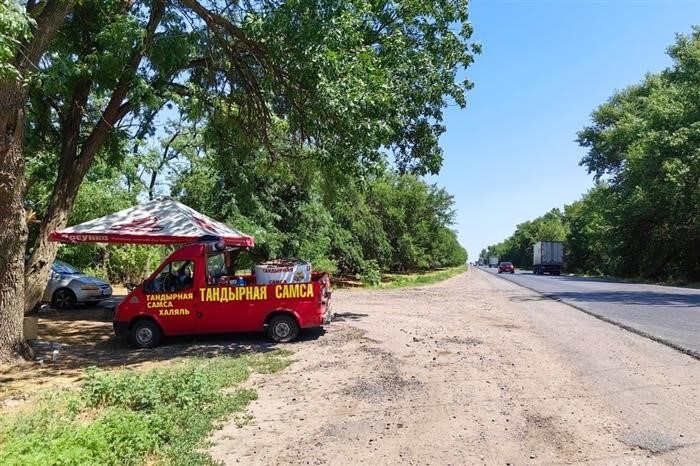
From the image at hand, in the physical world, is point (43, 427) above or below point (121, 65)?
below

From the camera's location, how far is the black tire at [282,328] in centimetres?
1152

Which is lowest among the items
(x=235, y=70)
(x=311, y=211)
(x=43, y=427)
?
(x=43, y=427)

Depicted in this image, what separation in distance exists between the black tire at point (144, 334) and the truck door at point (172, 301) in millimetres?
216

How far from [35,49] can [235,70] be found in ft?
14.4

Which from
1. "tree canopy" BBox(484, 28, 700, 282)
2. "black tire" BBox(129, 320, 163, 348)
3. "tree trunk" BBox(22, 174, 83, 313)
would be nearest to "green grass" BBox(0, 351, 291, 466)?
"black tire" BBox(129, 320, 163, 348)

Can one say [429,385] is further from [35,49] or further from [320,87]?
[35,49]

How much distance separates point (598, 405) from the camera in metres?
6.25

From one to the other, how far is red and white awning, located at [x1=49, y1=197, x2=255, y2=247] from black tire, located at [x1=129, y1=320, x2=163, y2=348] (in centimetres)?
281

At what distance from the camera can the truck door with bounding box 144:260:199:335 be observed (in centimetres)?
1146

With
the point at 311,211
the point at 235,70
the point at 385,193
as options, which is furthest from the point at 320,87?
the point at 385,193

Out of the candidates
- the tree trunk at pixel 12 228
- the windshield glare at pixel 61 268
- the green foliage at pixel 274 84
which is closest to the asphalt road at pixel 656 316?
the green foliage at pixel 274 84

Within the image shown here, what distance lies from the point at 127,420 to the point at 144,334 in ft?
20.8

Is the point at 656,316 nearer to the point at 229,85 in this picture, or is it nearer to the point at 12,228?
the point at 229,85

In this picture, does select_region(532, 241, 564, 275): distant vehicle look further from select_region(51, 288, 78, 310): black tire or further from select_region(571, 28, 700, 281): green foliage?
select_region(51, 288, 78, 310): black tire
